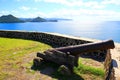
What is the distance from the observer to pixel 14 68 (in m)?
9.25

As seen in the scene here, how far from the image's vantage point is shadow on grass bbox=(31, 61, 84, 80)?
806 centimetres

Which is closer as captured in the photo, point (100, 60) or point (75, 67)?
point (75, 67)

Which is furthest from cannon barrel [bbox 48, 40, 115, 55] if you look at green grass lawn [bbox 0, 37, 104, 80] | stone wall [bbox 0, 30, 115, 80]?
stone wall [bbox 0, 30, 115, 80]

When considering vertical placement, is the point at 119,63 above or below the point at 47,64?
above

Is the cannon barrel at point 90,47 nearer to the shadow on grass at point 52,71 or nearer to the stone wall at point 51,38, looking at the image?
the shadow on grass at point 52,71

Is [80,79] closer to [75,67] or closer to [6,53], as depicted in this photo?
[75,67]

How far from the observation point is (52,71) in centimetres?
877

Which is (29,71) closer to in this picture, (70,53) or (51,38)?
(70,53)

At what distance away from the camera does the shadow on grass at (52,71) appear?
26.4ft

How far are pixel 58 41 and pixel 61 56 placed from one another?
240 inches

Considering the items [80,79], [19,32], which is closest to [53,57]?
[80,79]

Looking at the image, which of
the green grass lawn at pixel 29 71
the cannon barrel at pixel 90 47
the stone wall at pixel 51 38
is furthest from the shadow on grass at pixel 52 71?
the stone wall at pixel 51 38

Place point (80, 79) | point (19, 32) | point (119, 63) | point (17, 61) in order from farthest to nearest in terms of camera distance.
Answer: point (19, 32), point (17, 61), point (80, 79), point (119, 63)

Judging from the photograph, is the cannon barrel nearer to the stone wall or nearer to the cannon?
the cannon
